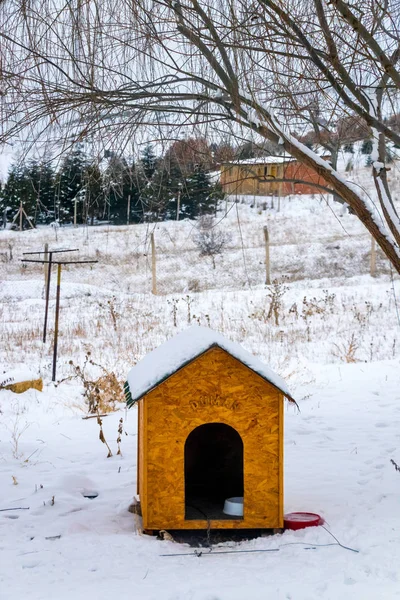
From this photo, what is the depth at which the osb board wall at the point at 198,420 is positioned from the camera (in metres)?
3.28

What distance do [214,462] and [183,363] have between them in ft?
4.43

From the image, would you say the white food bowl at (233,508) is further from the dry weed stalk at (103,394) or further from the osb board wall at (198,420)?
the dry weed stalk at (103,394)

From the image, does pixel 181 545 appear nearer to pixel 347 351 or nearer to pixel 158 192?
pixel 158 192

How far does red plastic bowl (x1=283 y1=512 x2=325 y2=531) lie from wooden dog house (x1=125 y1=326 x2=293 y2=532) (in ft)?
0.19

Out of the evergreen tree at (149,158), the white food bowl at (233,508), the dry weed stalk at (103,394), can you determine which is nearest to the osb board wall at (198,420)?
the white food bowl at (233,508)

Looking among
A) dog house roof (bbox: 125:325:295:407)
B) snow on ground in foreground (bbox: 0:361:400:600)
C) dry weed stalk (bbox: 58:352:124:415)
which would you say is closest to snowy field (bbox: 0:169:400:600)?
snow on ground in foreground (bbox: 0:361:400:600)

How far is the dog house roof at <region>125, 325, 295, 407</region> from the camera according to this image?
317cm

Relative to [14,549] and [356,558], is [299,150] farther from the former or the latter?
[14,549]

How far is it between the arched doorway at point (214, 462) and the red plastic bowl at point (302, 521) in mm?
650

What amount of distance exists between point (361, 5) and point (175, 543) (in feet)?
9.51

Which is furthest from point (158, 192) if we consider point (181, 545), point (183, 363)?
point (181, 545)

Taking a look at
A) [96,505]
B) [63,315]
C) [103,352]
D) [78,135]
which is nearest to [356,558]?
[96,505]

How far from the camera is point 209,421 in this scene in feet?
10.9

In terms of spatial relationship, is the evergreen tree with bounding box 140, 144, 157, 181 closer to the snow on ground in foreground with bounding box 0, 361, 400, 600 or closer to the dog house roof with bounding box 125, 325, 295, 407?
the dog house roof with bounding box 125, 325, 295, 407
